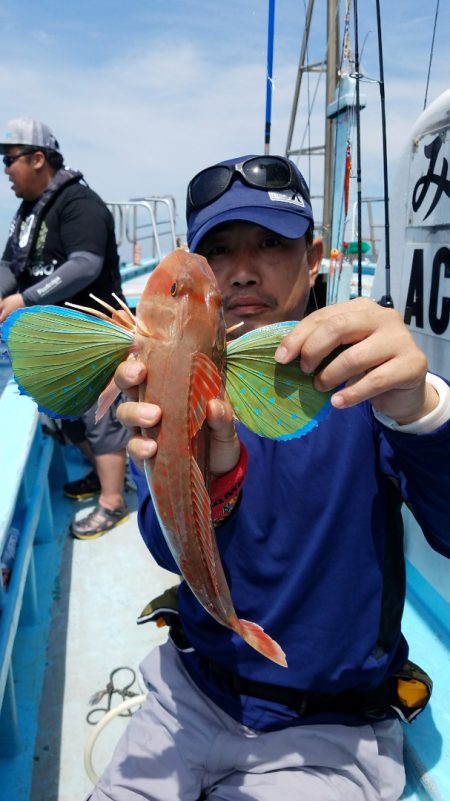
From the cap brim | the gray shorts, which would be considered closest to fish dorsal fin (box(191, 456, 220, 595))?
the cap brim

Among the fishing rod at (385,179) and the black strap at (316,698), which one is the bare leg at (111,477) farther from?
the black strap at (316,698)

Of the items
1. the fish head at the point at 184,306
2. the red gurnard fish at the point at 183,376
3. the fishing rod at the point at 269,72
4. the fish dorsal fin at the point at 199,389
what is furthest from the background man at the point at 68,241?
the fish dorsal fin at the point at 199,389

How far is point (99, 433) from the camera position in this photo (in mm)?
4539

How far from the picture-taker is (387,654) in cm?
196

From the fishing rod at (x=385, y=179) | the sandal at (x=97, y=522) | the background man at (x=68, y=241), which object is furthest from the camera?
the sandal at (x=97, y=522)

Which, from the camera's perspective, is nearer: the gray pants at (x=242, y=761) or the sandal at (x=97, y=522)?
the gray pants at (x=242, y=761)

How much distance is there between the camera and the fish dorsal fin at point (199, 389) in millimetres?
1304

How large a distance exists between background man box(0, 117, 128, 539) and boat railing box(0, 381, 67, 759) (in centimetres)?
41

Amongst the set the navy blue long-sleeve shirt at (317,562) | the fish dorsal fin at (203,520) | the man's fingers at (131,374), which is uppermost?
the man's fingers at (131,374)

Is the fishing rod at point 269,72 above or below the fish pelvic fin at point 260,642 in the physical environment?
above

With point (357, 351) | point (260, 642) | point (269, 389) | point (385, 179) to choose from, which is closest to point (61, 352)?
point (269, 389)

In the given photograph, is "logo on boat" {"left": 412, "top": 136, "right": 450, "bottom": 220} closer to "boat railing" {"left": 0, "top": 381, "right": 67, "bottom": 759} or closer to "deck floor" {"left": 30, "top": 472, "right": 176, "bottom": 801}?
"boat railing" {"left": 0, "top": 381, "right": 67, "bottom": 759}

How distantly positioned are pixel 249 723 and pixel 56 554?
2629 millimetres

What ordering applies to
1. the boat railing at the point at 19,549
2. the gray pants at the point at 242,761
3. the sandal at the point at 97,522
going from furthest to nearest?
the sandal at the point at 97,522 < the boat railing at the point at 19,549 < the gray pants at the point at 242,761
